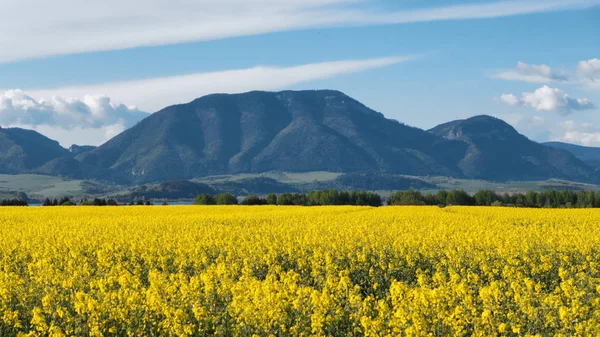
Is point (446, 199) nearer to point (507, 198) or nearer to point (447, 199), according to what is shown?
point (447, 199)

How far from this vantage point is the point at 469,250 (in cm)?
2250

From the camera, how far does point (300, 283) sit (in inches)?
771

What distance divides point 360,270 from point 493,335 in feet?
31.0

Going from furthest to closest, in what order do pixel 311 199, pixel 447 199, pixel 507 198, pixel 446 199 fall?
pixel 311 199, pixel 507 198, pixel 446 199, pixel 447 199

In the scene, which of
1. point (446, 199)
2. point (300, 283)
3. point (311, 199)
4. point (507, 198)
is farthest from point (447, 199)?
point (300, 283)

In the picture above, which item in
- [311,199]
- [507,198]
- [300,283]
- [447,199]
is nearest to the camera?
[300,283]

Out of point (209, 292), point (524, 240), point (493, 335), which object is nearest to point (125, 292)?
point (209, 292)

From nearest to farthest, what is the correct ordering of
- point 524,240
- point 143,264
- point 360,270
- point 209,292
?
point 209,292
point 360,270
point 143,264
point 524,240

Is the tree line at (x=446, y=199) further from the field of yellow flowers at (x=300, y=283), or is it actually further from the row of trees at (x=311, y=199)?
the field of yellow flowers at (x=300, y=283)

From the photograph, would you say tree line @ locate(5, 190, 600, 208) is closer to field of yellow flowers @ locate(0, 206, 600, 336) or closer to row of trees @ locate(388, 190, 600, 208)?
row of trees @ locate(388, 190, 600, 208)

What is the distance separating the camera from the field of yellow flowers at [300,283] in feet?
43.1

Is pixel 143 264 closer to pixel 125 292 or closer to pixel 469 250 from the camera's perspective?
pixel 125 292

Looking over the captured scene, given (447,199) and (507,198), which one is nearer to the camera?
(447,199)

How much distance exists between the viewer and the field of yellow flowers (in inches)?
517
